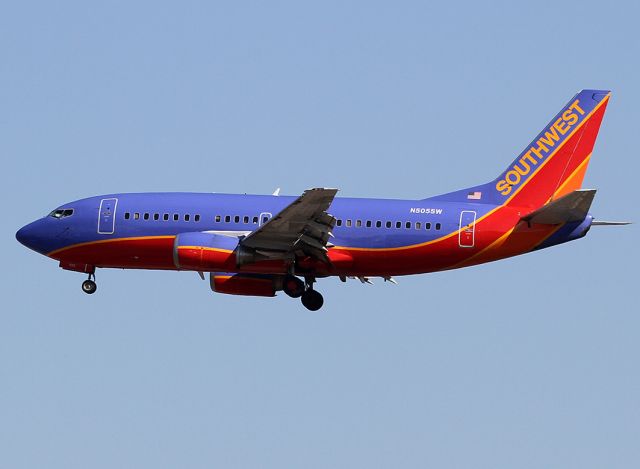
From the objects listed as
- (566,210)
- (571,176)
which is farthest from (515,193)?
(566,210)

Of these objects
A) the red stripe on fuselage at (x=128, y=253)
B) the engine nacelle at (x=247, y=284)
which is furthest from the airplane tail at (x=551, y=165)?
the red stripe on fuselage at (x=128, y=253)

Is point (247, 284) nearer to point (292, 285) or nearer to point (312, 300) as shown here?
point (292, 285)

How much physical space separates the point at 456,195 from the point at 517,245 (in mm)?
4505

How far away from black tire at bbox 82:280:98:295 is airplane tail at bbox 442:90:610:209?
654 inches

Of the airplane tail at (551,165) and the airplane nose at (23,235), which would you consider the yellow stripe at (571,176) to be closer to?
the airplane tail at (551,165)

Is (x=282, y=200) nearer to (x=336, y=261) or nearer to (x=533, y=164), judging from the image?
(x=336, y=261)

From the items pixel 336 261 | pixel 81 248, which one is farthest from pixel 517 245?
pixel 81 248

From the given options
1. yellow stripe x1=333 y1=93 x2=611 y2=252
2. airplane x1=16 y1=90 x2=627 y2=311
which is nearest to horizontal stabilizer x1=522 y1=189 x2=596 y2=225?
airplane x1=16 y1=90 x2=627 y2=311

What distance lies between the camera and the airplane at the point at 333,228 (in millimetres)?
64875

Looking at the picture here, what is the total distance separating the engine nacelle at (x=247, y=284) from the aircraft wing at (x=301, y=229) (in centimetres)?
407

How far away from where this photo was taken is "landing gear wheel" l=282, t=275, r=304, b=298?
218ft

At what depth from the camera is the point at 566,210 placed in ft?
209

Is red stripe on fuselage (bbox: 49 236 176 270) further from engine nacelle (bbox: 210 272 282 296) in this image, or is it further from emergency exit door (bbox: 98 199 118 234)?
engine nacelle (bbox: 210 272 282 296)

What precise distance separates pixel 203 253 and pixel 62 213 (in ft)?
28.2
